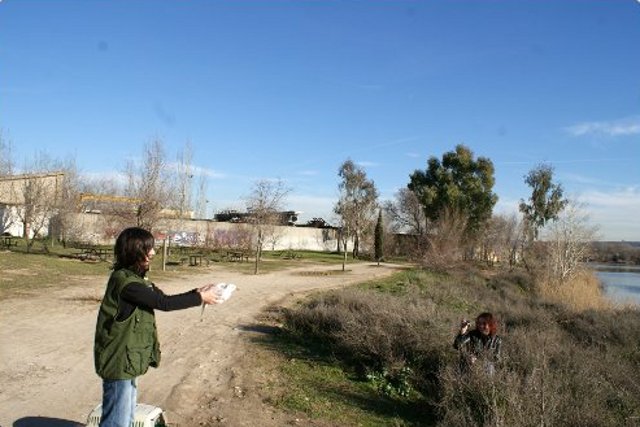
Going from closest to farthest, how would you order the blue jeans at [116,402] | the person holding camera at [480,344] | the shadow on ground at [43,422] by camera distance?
the blue jeans at [116,402] < the shadow on ground at [43,422] < the person holding camera at [480,344]

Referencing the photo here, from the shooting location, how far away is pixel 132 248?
3.63 meters

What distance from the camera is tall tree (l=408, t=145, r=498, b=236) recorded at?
148 ft

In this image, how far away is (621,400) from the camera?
251 inches

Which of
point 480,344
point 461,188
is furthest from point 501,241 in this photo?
point 480,344

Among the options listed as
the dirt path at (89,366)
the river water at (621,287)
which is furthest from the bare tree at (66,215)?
the river water at (621,287)

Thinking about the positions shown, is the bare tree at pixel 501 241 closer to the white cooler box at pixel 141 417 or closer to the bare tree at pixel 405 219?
the bare tree at pixel 405 219

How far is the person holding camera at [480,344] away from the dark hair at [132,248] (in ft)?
13.9

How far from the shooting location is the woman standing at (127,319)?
138 inches

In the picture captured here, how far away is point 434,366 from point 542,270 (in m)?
22.5

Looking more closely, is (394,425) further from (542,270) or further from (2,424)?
(542,270)

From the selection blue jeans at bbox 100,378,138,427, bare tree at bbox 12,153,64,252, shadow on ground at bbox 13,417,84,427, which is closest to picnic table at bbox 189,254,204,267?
bare tree at bbox 12,153,64,252

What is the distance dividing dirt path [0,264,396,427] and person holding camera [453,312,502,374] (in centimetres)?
242

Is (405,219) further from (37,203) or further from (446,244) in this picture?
(37,203)

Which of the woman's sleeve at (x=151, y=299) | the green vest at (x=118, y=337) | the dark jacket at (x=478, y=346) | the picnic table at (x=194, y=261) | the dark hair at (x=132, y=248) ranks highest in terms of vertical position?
the dark hair at (x=132, y=248)
